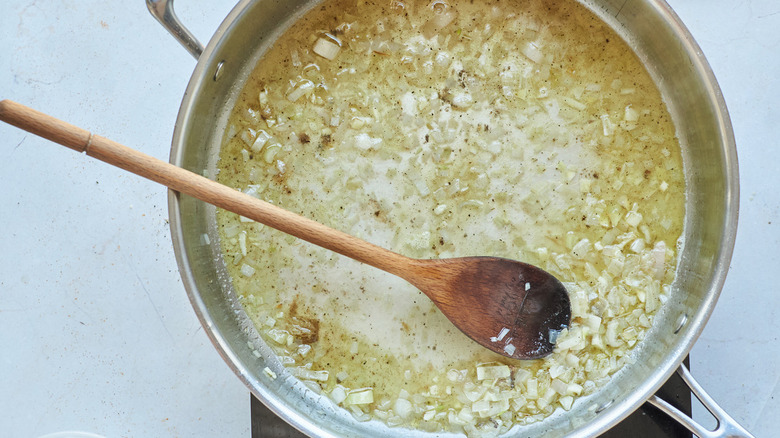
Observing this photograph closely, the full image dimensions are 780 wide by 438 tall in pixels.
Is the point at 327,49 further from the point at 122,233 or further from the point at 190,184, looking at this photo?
the point at 122,233

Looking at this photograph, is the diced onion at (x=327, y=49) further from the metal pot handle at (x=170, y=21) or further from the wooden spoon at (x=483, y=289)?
the wooden spoon at (x=483, y=289)

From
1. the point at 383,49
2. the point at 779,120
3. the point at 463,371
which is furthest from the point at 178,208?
the point at 779,120

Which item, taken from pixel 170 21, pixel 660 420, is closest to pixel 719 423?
pixel 660 420

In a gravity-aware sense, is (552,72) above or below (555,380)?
above

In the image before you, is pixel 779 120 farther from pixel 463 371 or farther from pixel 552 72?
pixel 463 371

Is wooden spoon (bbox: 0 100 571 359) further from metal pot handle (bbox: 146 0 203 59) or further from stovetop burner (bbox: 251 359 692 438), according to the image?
→ metal pot handle (bbox: 146 0 203 59)

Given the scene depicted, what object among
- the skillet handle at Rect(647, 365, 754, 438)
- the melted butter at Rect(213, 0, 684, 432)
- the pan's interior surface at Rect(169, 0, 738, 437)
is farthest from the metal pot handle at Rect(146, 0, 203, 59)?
the skillet handle at Rect(647, 365, 754, 438)
